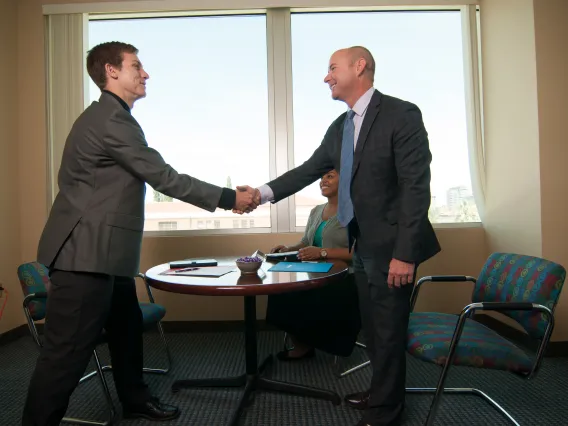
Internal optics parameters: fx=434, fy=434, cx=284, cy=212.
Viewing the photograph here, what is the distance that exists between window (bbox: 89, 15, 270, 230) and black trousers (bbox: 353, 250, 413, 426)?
2152 mm

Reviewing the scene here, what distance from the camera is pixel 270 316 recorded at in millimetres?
2867

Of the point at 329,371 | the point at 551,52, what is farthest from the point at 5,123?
the point at 551,52

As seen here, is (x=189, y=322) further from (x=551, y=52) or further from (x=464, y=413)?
(x=551, y=52)

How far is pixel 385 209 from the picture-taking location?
1.89 m

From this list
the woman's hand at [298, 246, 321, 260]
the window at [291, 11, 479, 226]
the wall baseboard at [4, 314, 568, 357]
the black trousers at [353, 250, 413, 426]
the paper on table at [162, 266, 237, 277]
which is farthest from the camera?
the window at [291, 11, 479, 226]

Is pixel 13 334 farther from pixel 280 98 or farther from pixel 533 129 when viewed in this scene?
pixel 533 129

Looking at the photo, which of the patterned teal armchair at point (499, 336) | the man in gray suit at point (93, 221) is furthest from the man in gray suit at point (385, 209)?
the man in gray suit at point (93, 221)

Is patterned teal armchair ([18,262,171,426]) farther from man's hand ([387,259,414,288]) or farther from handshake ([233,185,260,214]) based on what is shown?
man's hand ([387,259,414,288])

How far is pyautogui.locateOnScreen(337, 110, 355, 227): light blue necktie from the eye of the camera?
200 centimetres

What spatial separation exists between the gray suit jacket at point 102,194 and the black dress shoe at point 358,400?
4.28ft

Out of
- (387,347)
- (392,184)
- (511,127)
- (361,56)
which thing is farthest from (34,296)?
(511,127)

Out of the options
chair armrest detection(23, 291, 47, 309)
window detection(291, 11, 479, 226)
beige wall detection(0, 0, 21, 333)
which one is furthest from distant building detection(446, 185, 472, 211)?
beige wall detection(0, 0, 21, 333)

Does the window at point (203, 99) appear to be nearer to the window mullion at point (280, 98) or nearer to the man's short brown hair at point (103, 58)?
the window mullion at point (280, 98)

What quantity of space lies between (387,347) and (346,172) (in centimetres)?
80
